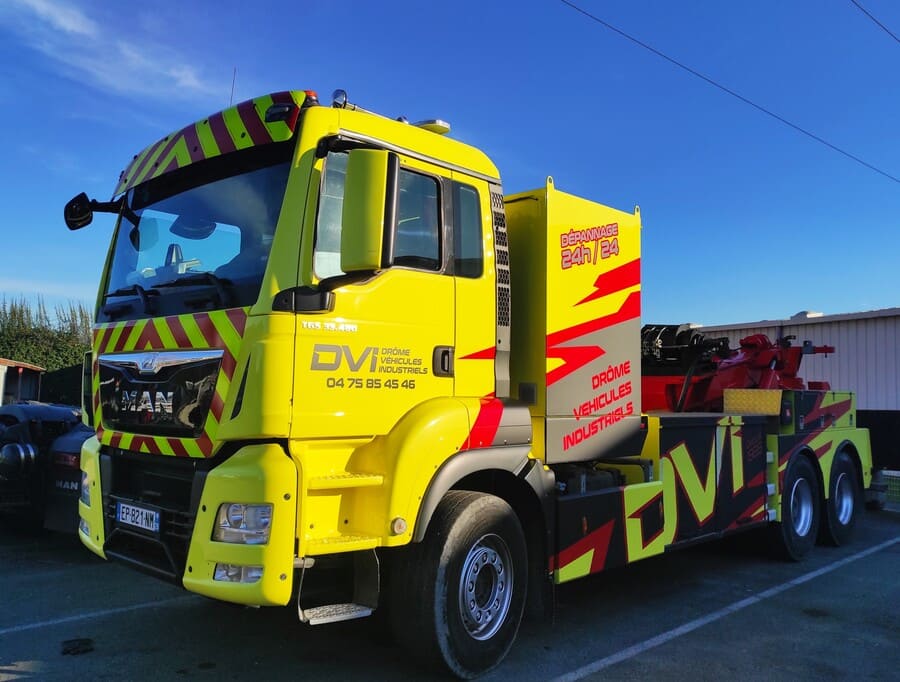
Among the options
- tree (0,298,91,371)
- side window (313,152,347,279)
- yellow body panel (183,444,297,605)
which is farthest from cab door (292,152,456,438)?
tree (0,298,91,371)

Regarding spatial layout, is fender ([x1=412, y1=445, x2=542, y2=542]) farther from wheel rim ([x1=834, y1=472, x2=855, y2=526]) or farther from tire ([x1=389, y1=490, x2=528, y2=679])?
wheel rim ([x1=834, y1=472, x2=855, y2=526])

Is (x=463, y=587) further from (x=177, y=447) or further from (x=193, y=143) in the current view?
(x=193, y=143)

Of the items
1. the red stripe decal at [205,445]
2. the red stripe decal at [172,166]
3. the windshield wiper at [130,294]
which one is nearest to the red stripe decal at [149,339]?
the windshield wiper at [130,294]

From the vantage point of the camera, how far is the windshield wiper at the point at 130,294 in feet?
13.8

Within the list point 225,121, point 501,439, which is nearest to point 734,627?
point 501,439

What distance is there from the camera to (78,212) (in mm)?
5105

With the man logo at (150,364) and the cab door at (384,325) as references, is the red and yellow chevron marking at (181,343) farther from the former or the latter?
the cab door at (384,325)

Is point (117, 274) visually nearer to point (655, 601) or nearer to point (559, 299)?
point (559, 299)

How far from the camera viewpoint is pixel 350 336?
12.5 ft

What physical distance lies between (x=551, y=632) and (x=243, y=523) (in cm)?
267

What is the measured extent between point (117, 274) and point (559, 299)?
2912mm

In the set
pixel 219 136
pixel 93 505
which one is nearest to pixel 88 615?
pixel 93 505

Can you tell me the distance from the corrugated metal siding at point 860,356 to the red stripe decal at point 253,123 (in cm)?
1212

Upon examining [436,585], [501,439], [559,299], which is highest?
[559,299]
